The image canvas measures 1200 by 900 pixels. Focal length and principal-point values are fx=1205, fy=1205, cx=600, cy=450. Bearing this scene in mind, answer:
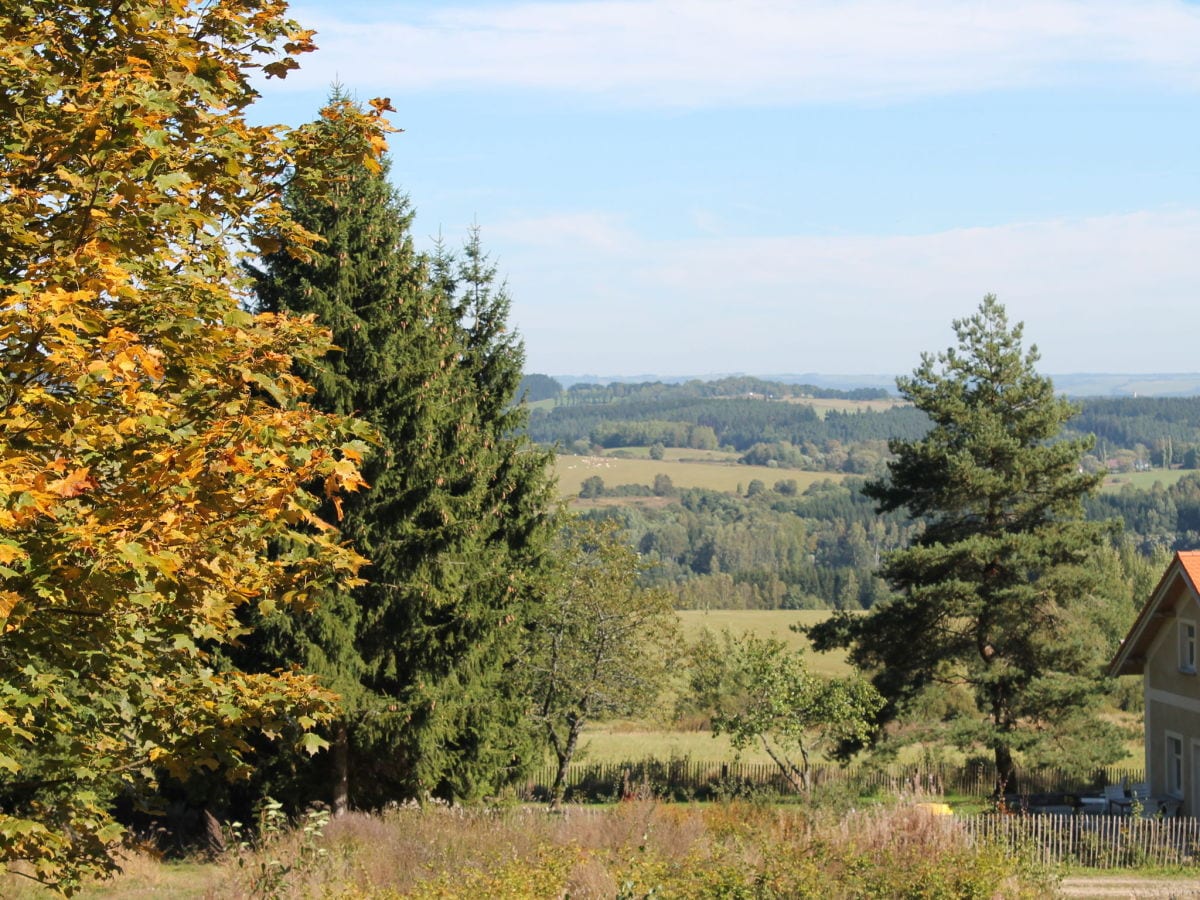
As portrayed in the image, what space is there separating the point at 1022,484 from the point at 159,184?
2784 centimetres

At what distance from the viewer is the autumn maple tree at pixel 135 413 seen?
668 centimetres

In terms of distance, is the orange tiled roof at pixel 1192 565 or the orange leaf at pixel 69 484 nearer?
the orange leaf at pixel 69 484

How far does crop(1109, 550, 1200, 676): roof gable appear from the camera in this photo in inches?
1024

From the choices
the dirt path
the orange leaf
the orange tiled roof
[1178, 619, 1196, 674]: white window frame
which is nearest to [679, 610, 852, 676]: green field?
[1178, 619, 1196, 674]: white window frame

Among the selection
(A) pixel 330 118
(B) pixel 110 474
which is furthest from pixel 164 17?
(B) pixel 110 474

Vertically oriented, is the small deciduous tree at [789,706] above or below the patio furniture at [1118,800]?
above

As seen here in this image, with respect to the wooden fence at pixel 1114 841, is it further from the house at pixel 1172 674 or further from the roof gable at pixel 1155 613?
the roof gable at pixel 1155 613

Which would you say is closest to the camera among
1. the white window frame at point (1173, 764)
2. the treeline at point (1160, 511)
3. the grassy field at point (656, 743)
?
the white window frame at point (1173, 764)

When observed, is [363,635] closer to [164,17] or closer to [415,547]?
[415,547]

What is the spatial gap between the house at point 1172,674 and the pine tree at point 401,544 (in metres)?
14.8

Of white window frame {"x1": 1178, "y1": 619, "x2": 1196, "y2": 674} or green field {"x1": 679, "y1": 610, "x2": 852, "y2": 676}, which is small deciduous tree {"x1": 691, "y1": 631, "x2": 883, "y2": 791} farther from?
green field {"x1": 679, "y1": 610, "x2": 852, "y2": 676}

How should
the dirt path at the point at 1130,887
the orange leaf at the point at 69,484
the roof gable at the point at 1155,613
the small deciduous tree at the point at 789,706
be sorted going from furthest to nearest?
the small deciduous tree at the point at 789,706
the roof gable at the point at 1155,613
the dirt path at the point at 1130,887
the orange leaf at the point at 69,484

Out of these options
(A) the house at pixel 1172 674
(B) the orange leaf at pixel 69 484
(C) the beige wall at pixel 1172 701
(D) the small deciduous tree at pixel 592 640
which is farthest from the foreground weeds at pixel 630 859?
(C) the beige wall at pixel 1172 701

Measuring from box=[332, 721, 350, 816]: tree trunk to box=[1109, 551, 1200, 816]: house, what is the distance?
1767cm
